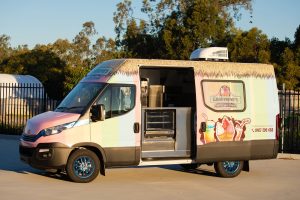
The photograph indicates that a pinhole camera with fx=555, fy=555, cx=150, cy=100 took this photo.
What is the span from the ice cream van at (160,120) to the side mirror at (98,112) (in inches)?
0.8

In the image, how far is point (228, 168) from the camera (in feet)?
40.2

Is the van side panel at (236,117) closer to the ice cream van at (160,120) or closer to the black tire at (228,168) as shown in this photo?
the ice cream van at (160,120)

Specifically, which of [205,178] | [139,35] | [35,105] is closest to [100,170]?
[205,178]

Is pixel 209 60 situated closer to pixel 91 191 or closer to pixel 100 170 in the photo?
pixel 100 170

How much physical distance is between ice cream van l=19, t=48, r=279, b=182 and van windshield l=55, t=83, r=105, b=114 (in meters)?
0.02

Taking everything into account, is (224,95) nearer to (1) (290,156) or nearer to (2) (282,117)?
(1) (290,156)

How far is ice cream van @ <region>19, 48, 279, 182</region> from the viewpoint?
10.6 m

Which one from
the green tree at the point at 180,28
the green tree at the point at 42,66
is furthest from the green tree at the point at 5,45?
the green tree at the point at 180,28

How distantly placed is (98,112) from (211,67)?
2809mm

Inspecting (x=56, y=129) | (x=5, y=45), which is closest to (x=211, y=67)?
(x=56, y=129)

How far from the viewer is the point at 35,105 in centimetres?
2252

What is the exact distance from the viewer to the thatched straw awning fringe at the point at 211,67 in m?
11.1

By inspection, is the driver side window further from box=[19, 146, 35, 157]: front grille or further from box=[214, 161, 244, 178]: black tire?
box=[214, 161, 244, 178]: black tire

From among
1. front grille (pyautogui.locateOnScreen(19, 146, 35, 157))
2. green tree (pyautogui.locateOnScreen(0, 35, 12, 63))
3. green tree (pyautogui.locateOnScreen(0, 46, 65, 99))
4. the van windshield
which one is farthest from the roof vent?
green tree (pyautogui.locateOnScreen(0, 35, 12, 63))
